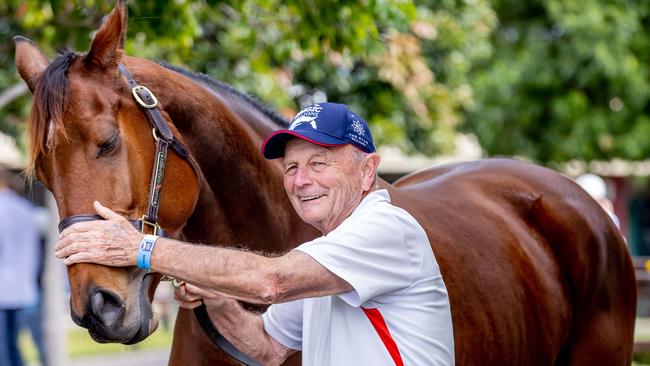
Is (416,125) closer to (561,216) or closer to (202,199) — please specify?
(561,216)

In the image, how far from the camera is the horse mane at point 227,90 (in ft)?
12.7

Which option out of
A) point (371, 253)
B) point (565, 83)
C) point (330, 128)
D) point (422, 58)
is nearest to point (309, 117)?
point (330, 128)

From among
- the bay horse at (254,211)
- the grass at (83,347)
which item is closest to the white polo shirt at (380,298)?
the bay horse at (254,211)

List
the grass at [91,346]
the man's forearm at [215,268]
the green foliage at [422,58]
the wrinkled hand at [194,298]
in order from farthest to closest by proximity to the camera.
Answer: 1. the grass at [91,346]
2. the green foliage at [422,58]
3. the wrinkled hand at [194,298]
4. the man's forearm at [215,268]

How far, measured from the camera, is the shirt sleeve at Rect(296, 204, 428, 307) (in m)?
2.79

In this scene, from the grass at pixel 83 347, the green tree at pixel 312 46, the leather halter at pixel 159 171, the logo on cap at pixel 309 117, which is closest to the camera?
the logo on cap at pixel 309 117

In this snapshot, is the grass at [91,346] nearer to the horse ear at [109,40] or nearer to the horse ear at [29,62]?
the horse ear at [29,62]

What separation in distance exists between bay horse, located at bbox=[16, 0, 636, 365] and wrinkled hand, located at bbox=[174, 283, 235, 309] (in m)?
0.10

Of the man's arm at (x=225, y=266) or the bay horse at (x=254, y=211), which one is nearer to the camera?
the man's arm at (x=225, y=266)

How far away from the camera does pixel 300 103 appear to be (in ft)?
35.9

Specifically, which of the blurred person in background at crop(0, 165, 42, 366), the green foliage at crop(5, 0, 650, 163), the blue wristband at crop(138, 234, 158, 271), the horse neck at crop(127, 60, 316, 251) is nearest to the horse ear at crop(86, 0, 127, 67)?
the horse neck at crop(127, 60, 316, 251)

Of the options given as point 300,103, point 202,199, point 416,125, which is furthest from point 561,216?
point 416,125

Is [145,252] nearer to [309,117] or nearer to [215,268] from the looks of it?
[215,268]

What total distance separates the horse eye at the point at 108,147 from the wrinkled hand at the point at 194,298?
0.53 metres
